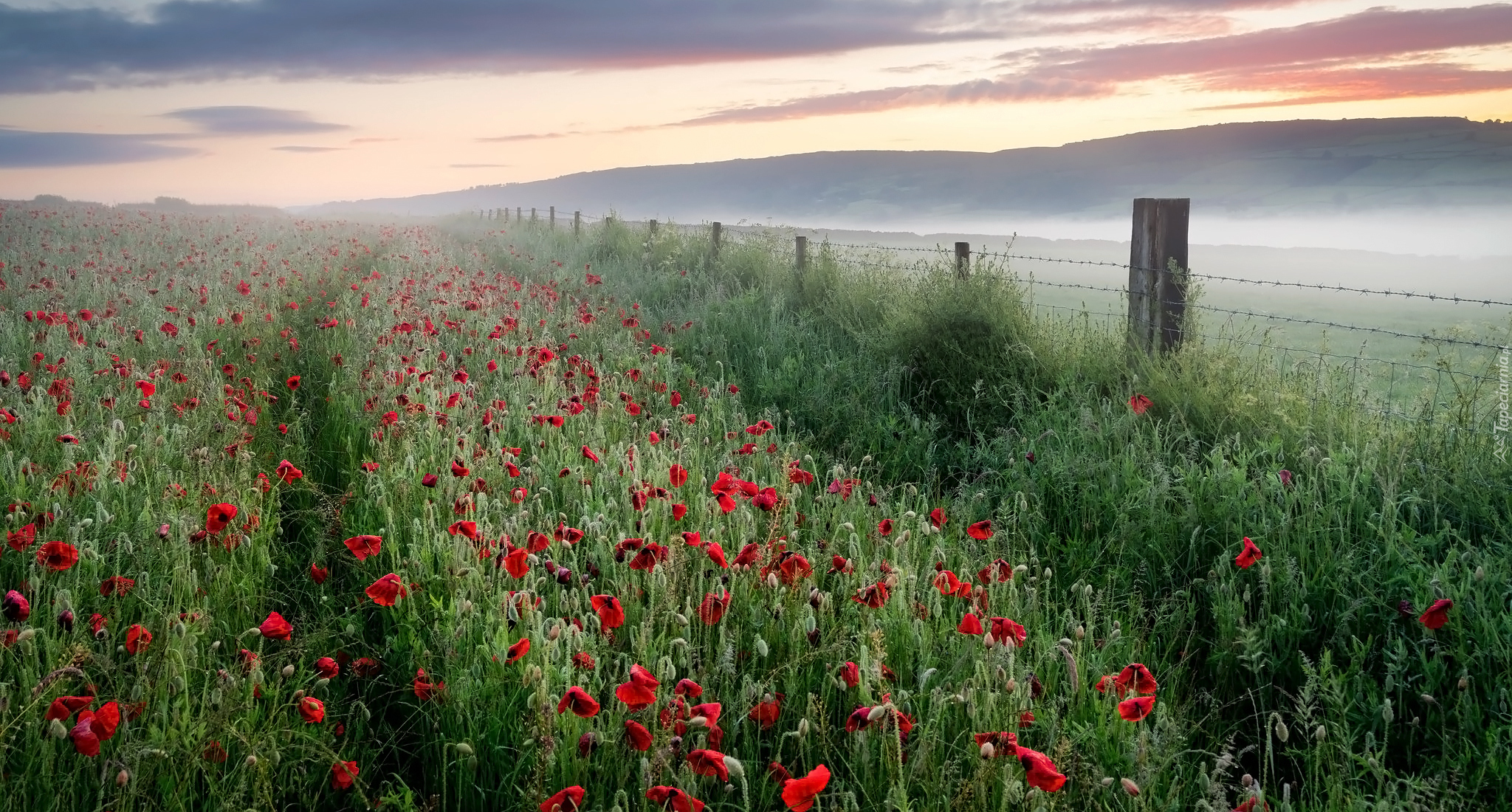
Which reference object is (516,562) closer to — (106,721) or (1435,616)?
(106,721)

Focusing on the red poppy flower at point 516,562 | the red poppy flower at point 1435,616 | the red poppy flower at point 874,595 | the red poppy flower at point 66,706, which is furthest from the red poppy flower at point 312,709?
the red poppy flower at point 1435,616

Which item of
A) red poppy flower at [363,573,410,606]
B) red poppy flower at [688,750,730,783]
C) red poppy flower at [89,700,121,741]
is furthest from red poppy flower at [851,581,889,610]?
red poppy flower at [89,700,121,741]

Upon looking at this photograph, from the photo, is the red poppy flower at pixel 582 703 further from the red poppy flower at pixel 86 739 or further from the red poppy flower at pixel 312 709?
the red poppy flower at pixel 86 739

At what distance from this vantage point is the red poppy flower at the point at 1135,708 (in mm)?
2062

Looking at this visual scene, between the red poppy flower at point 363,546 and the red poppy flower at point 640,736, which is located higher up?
the red poppy flower at point 363,546

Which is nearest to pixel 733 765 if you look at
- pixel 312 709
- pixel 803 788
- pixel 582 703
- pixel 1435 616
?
pixel 803 788

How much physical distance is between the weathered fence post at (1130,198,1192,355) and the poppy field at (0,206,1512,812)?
1.45 ft

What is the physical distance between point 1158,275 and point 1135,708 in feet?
17.0

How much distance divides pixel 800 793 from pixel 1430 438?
4.27m

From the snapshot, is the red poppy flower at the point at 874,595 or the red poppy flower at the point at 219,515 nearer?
the red poppy flower at the point at 874,595

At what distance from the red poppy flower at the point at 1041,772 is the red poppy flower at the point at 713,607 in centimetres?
94

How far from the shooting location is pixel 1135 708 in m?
2.07

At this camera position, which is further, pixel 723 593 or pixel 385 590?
pixel 723 593

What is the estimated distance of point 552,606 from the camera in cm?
307
